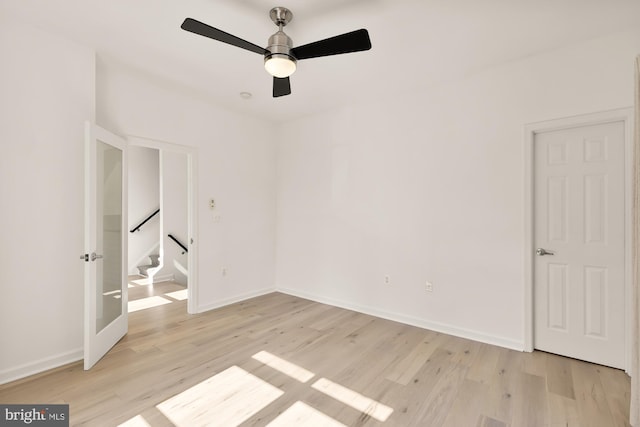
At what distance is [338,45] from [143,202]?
5676mm

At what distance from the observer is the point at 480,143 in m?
3.17

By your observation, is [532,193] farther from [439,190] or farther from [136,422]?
[136,422]

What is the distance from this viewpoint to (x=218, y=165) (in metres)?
4.24

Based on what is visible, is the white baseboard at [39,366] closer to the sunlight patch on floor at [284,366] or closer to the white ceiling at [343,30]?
the sunlight patch on floor at [284,366]

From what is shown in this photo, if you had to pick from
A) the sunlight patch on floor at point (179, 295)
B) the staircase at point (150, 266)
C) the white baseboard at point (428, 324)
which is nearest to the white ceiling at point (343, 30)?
the white baseboard at point (428, 324)

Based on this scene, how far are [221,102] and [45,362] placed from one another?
3.31 meters

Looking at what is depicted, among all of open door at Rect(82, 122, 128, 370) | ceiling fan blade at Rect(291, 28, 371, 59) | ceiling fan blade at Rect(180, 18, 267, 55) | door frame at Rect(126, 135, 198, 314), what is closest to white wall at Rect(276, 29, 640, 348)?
door frame at Rect(126, 135, 198, 314)

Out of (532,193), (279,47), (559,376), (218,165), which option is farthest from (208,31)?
(559,376)

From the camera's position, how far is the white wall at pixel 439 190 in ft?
9.17

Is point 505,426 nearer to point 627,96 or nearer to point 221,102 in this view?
point 627,96

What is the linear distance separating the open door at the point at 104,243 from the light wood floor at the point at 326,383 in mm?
255

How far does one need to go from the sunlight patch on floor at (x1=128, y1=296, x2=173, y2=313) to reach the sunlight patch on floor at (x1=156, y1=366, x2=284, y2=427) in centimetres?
235

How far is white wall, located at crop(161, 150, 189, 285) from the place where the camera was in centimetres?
566

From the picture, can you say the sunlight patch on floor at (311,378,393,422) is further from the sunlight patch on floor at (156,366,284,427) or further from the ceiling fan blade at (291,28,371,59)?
the ceiling fan blade at (291,28,371,59)
